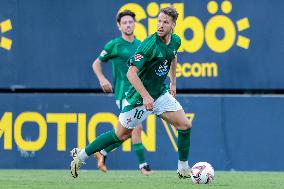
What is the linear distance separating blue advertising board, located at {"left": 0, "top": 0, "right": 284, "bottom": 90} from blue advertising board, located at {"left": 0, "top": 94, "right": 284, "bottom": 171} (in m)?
0.26

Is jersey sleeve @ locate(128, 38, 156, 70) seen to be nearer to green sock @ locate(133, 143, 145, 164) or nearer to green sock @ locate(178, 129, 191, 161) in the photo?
green sock @ locate(178, 129, 191, 161)

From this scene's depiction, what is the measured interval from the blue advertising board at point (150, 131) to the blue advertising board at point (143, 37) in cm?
26

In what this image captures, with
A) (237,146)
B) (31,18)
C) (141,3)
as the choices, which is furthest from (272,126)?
(31,18)

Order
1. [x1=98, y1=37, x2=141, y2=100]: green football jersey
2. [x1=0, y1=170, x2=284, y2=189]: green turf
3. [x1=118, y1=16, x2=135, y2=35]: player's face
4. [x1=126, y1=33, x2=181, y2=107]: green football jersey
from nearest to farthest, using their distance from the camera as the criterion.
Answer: [x1=0, y1=170, x2=284, y2=189]: green turf → [x1=126, y1=33, x2=181, y2=107]: green football jersey → [x1=118, y1=16, x2=135, y2=35]: player's face → [x1=98, y1=37, x2=141, y2=100]: green football jersey

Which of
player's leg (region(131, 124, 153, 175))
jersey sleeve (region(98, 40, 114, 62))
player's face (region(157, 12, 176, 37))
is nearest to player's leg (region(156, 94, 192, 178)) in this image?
player's face (region(157, 12, 176, 37))

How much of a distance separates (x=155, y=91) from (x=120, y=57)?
2367 mm

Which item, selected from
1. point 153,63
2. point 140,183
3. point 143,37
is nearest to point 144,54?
point 153,63

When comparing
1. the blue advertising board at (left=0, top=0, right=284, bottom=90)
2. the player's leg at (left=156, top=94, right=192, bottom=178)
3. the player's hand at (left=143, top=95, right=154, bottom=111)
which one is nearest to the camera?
the player's hand at (left=143, top=95, right=154, bottom=111)

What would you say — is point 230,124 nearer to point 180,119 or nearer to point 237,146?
point 237,146

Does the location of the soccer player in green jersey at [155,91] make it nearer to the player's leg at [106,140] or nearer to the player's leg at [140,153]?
the player's leg at [106,140]

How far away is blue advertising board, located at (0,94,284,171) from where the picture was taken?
13.6 m

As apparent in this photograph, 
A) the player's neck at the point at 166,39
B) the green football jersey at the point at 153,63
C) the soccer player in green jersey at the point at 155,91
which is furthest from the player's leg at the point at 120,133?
the player's neck at the point at 166,39

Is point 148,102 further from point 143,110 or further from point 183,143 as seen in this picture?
point 183,143

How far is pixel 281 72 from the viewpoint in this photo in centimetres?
1364
